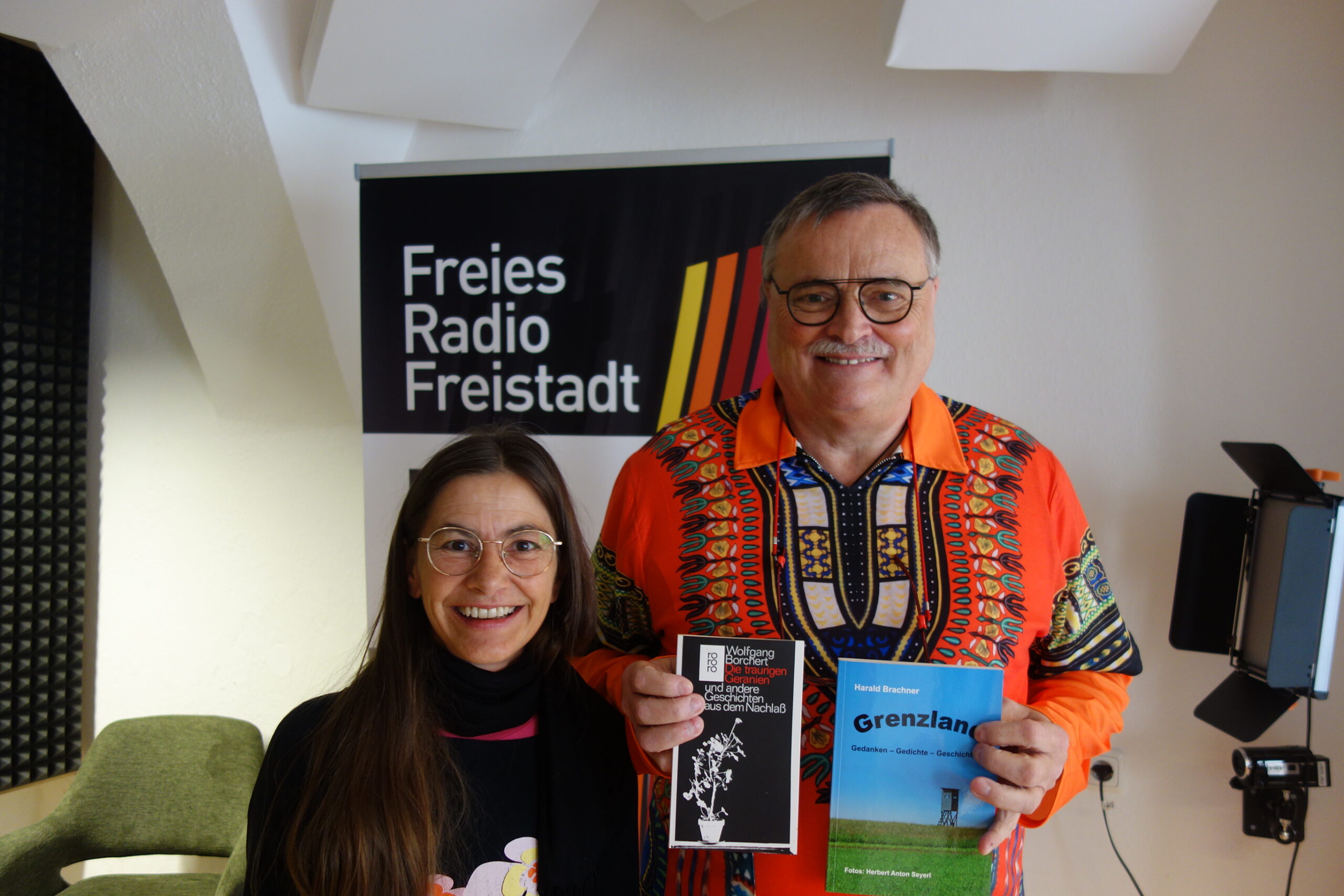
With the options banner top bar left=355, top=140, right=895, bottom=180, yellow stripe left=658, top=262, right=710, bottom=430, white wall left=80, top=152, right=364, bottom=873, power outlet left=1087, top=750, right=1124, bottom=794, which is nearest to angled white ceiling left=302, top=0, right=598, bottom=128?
banner top bar left=355, top=140, right=895, bottom=180

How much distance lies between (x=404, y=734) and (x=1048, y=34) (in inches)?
97.2

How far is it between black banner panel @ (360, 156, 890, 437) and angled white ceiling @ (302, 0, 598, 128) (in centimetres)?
41

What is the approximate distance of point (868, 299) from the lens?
60.1 inches

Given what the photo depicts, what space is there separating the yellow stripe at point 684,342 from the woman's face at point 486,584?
105 cm

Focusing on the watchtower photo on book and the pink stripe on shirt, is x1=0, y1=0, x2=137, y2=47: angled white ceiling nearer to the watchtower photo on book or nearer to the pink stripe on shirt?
the pink stripe on shirt

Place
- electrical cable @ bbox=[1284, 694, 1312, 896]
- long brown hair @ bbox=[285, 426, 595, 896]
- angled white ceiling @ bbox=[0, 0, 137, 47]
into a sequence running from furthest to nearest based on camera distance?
electrical cable @ bbox=[1284, 694, 1312, 896] < angled white ceiling @ bbox=[0, 0, 137, 47] < long brown hair @ bbox=[285, 426, 595, 896]

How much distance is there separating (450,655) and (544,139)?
2354mm

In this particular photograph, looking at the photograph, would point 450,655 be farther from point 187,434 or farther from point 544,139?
point 187,434

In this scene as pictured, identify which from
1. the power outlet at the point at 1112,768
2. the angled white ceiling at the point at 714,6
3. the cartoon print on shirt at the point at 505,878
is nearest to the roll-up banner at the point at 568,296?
the angled white ceiling at the point at 714,6

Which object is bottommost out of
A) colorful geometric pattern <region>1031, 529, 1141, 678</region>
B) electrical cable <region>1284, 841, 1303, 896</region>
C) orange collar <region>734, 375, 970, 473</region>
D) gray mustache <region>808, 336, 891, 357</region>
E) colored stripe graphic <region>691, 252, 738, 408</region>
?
electrical cable <region>1284, 841, 1303, 896</region>

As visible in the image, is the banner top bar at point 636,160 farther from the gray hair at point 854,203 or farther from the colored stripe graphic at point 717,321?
the gray hair at point 854,203

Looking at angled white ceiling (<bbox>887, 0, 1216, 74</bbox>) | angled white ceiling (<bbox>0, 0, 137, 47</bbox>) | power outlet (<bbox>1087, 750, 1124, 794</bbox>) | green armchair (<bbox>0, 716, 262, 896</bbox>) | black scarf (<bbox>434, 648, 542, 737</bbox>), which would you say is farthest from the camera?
green armchair (<bbox>0, 716, 262, 896</bbox>)

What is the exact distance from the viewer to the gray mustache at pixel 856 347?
1.50 meters

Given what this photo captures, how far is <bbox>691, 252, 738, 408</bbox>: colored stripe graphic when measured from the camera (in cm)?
257
